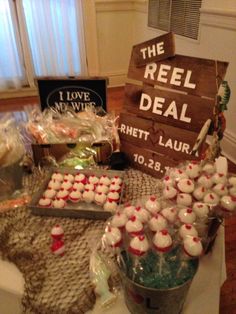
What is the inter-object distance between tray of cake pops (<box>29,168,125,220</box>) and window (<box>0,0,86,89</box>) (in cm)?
289

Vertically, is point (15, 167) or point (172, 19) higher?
point (172, 19)

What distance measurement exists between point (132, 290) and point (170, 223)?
0.51 ft

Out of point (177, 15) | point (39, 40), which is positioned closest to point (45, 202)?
point (177, 15)

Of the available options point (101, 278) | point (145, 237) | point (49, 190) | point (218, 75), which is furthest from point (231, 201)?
point (49, 190)

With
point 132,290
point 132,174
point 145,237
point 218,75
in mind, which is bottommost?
point 132,174

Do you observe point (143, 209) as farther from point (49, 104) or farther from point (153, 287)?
point (49, 104)

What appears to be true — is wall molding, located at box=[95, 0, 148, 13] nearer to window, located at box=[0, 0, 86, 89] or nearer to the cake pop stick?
window, located at box=[0, 0, 86, 89]

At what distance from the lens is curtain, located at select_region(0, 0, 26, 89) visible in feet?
10.4

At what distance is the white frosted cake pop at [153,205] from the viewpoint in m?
0.60

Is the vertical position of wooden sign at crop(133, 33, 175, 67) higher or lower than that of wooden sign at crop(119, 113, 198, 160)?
higher

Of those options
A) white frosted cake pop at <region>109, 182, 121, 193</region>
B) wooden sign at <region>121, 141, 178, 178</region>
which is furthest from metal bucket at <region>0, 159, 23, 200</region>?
wooden sign at <region>121, 141, 178, 178</region>

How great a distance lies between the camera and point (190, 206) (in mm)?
624

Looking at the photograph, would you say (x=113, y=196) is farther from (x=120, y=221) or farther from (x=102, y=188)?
(x=120, y=221)

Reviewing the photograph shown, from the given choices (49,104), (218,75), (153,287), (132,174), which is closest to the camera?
(153,287)
